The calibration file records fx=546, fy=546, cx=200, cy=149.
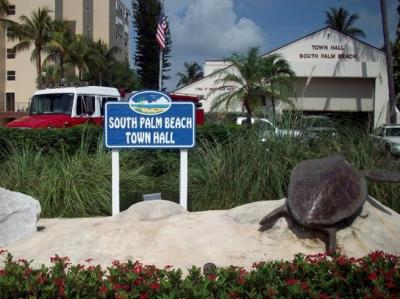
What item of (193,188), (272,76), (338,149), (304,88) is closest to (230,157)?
(193,188)

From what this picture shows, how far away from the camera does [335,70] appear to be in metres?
31.5

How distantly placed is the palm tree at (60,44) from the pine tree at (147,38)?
653cm

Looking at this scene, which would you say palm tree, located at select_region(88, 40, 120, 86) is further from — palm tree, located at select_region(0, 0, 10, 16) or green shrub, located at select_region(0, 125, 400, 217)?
green shrub, located at select_region(0, 125, 400, 217)

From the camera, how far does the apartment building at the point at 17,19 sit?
2103 inches

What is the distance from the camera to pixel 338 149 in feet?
26.8

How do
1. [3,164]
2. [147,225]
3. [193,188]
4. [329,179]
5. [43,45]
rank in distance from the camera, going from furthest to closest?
[43,45] → [3,164] → [193,188] → [147,225] → [329,179]

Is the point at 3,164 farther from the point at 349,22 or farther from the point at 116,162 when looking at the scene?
the point at 349,22

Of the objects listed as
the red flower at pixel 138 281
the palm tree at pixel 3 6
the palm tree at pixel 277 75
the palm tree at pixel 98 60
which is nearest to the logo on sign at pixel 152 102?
the red flower at pixel 138 281

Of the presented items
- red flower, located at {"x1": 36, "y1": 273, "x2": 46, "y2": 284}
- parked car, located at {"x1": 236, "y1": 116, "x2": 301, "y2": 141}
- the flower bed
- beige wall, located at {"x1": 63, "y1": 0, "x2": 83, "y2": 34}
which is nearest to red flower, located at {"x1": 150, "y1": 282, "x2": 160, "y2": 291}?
the flower bed

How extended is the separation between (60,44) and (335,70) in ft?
82.8

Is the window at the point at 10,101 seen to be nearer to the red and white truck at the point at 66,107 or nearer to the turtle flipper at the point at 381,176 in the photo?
the red and white truck at the point at 66,107

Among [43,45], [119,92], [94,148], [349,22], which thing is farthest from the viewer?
[349,22]

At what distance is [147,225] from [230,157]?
2189 millimetres

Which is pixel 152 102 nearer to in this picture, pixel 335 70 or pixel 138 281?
pixel 138 281
